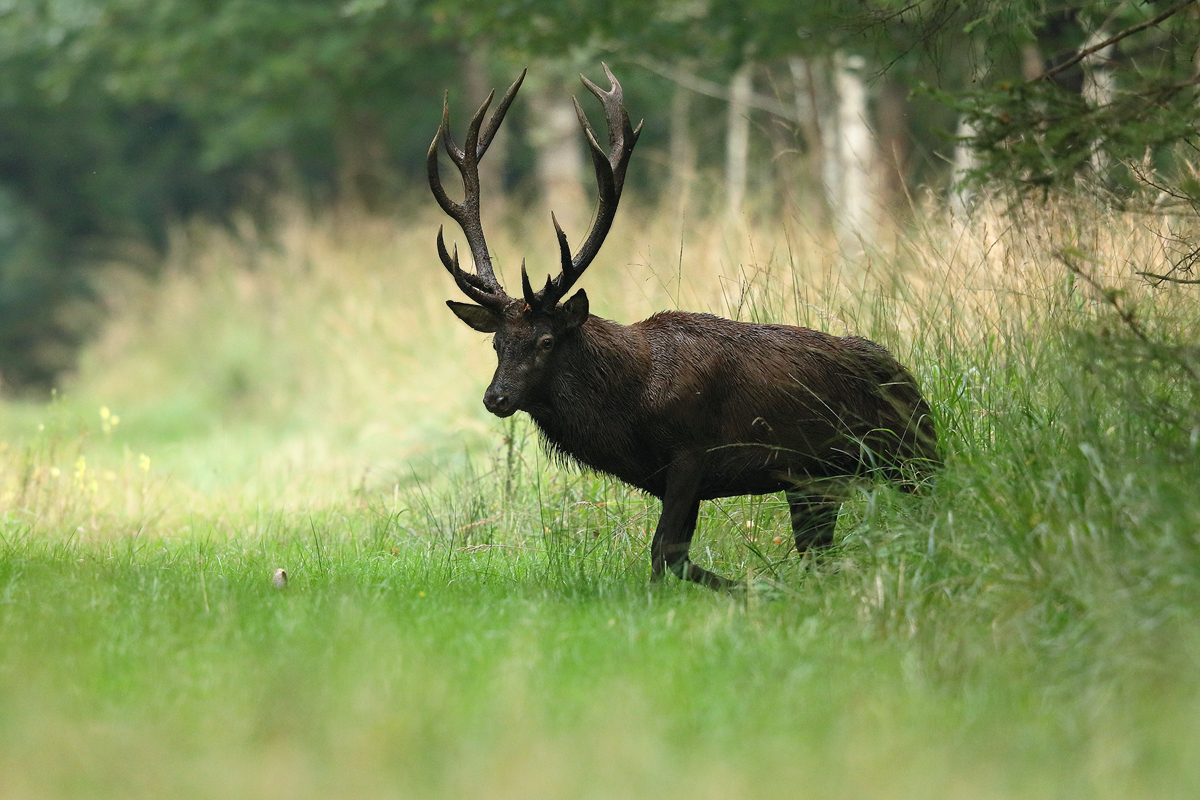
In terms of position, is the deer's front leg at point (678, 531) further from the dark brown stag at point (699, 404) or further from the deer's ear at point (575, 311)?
the deer's ear at point (575, 311)

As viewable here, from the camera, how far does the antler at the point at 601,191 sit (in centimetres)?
622

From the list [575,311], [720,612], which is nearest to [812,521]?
[720,612]

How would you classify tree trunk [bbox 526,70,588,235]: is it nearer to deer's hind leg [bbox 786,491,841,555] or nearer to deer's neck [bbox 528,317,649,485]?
deer's neck [bbox 528,317,649,485]

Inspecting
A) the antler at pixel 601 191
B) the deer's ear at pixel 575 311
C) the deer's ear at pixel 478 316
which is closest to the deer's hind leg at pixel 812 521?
the deer's ear at pixel 575 311

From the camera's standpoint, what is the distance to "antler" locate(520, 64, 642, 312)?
6219 mm

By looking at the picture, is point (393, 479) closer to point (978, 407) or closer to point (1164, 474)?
point (978, 407)

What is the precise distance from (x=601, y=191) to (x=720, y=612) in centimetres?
211

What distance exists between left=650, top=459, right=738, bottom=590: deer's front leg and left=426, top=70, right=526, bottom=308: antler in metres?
1.14

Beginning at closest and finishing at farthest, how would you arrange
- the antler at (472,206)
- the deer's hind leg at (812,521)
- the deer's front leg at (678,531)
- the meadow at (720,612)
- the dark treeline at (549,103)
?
the meadow at (720,612) < the dark treeline at (549,103) < the deer's front leg at (678,531) < the deer's hind leg at (812,521) < the antler at (472,206)

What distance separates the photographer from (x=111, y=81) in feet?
68.4

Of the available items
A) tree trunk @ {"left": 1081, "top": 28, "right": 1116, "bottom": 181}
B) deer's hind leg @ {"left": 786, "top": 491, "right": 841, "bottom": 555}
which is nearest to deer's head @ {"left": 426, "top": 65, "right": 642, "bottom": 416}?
deer's hind leg @ {"left": 786, "top": 491, "right": 841, "bottom": 555}

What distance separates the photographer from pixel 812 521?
634 cm

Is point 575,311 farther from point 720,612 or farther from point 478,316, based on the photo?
point 720,612

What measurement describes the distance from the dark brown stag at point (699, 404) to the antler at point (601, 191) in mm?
17
